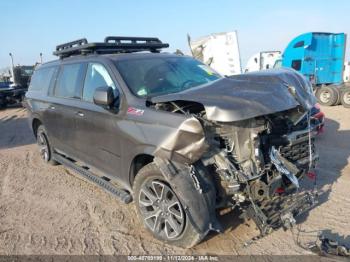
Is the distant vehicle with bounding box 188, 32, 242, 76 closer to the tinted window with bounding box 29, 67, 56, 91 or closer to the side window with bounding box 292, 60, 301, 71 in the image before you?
the side window with bounding box 292, 60, 301, 71

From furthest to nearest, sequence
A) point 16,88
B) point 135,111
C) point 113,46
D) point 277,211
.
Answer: point 16,88 < point 113,46 < point 135,111 < point 277,211

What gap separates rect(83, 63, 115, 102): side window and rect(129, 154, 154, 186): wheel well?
1.03 meters

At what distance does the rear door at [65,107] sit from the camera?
5.27 m

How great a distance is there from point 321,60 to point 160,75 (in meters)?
12.7

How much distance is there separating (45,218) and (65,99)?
1.93m

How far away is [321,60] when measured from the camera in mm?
15148

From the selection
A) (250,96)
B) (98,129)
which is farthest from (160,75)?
(250,96)

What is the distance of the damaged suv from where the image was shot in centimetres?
341

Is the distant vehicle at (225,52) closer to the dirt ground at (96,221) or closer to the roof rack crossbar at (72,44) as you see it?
the dirt ground at (96,221)

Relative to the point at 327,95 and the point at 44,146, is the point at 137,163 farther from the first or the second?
the point at 327,95

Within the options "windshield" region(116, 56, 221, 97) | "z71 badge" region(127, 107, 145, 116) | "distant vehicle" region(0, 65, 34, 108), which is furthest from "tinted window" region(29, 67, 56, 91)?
"distant vehicle" region(0, 65, 34, 108)

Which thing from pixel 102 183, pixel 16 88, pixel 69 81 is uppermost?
pixel 69 81

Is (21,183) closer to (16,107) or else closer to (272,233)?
(272,233)

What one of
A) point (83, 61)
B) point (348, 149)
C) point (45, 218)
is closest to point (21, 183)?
point (45, 218)
